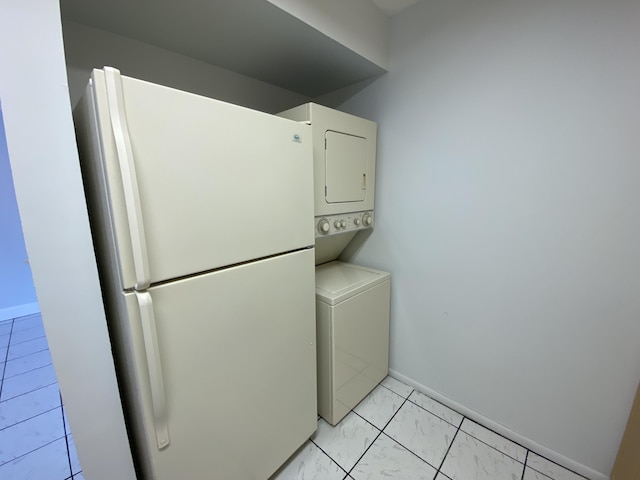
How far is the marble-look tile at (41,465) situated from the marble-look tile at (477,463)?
2.08 metres

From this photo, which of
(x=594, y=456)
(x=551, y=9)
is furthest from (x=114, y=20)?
(x=594, y=456)

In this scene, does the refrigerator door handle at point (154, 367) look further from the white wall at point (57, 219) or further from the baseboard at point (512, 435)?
the baseboard at point (512, 435)

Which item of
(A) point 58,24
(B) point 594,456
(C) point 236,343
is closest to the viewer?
(A) point 58,24

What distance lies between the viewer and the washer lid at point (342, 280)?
5.01 ft

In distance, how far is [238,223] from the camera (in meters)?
1.01

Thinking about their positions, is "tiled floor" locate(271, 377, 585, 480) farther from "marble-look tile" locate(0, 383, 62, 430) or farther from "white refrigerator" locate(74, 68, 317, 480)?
"marble-look tile" locate(0, 383, 62, 430)

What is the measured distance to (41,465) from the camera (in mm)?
1413

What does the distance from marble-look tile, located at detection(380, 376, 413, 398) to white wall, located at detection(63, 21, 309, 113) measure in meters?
2.32

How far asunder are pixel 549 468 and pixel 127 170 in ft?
7.77

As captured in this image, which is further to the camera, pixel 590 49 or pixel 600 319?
pixel 600 319

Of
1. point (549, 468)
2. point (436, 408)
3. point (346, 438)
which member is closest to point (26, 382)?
point (346, 438)

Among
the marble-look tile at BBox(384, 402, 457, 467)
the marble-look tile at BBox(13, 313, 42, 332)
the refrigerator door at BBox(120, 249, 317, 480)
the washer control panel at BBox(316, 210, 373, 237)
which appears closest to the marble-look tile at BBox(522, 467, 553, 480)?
the marble-look tile at BBox(384, 402, 457, 467)

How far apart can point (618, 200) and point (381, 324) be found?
1404mm

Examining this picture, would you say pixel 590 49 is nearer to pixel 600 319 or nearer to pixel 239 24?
pixel 600 319
